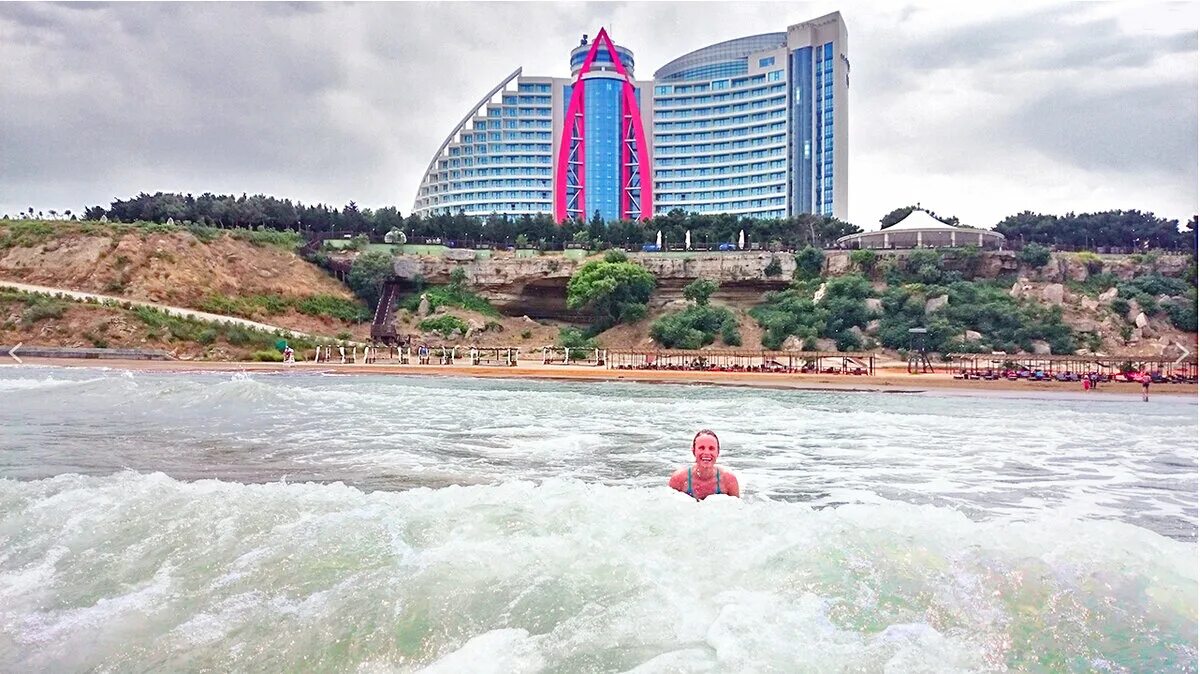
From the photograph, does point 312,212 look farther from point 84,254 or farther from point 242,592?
point 242,592

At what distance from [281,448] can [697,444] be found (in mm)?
5938

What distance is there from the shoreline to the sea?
12.0 metres

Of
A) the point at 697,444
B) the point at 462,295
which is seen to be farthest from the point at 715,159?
the point at 697,444

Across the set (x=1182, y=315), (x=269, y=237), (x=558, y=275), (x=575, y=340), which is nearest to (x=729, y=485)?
(x=575, y=340)

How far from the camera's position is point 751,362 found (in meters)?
28.3

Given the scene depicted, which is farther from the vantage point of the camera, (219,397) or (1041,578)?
(219,397)

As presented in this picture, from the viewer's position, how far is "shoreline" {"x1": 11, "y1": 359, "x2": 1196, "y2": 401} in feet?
68.0

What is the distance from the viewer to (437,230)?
44.8 metres

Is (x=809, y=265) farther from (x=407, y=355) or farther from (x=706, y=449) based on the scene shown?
(x=706, y=449)

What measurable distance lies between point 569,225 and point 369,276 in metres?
13.6

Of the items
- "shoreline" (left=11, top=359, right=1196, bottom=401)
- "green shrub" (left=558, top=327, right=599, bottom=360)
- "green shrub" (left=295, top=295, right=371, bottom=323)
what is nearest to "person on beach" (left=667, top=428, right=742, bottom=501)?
"shoreline" (left=11, top=359, right=1196, bottom=401)

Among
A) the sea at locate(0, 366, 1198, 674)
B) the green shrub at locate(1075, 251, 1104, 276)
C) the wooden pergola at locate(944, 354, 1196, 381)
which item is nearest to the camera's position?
the sea at locate(0, 366, 1198, 674)

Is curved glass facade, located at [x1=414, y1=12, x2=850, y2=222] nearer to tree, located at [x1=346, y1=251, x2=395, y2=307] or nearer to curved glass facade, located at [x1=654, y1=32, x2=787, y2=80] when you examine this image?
curved glass facade, located at [x1=654, y1=32, x2=787, y2=80]

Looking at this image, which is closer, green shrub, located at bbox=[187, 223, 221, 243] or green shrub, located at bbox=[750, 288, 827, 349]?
green shrub, located at bbox=[750, 288, 827, 349]
